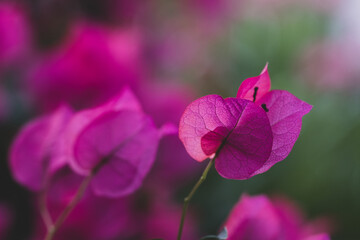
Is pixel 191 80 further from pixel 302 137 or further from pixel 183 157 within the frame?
pixel 183 157

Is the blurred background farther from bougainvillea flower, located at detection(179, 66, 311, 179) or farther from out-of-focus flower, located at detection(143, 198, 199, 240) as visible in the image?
bougainvillea flower, located at detection(179, 66, 311, 179)

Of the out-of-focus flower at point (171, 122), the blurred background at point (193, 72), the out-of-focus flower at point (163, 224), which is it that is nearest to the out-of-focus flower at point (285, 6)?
the blurred background at point (193, 72)

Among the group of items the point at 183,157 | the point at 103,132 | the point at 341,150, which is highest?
the point at 103,132

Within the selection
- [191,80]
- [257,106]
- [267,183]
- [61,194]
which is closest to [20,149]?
[61,194]

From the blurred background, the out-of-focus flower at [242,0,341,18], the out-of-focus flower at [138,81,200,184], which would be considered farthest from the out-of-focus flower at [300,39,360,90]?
the out-of-focus flower at [138,81,200,184]

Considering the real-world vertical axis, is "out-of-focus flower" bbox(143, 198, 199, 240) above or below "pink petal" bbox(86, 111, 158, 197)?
below

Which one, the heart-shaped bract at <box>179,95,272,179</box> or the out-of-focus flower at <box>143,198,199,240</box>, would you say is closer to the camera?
the heart-shaped bract at <box>179,95,272,179</box>

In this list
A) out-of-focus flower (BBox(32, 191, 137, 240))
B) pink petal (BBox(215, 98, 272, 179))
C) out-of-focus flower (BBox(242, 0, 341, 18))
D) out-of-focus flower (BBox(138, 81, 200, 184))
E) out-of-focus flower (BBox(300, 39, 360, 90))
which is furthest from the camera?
out-of-focus flower (BBox(242, 0, 341, 18))

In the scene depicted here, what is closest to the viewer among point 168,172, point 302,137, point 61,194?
point 61,194
